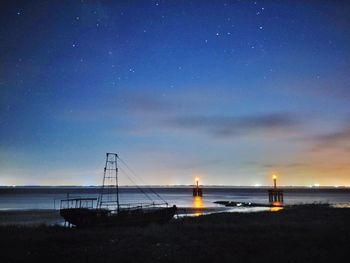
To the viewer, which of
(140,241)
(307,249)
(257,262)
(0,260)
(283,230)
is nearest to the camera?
(257,262)

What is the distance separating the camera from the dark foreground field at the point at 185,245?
19906 millimetres

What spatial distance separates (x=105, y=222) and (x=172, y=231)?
25.4 feet

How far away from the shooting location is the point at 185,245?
2409cm

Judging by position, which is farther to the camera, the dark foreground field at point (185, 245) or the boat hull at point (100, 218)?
the boat hull at point (100, 218)

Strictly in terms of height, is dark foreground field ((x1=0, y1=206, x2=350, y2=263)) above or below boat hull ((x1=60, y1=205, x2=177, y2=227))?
below

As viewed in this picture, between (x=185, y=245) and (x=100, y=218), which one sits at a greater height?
(x=100, y=218)

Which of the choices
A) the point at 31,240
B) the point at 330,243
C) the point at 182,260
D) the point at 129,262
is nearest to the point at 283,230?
the point at 330,243

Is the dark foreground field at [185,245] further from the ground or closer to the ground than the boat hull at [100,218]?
closer to the ground

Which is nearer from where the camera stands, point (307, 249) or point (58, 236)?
point (307, 249)

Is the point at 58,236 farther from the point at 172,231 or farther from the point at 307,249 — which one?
the point at 307,249

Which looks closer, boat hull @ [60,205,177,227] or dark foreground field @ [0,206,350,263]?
dark foreground field @ [0,206,350,263]

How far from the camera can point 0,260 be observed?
19766mm

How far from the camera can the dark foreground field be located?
19906 millimetres

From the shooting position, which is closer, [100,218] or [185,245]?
[185,245]
